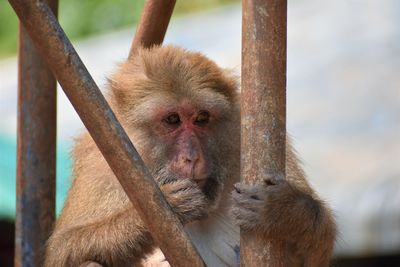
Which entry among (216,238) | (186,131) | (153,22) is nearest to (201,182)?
(186,131)

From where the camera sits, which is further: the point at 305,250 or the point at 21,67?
the point at 21,67

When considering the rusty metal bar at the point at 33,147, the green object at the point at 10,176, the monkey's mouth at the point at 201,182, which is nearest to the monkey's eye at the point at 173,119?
the monkey's mouth at the point at 201,182

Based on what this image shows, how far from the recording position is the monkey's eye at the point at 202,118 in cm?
534

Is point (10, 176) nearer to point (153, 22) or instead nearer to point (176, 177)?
point (153, 22)

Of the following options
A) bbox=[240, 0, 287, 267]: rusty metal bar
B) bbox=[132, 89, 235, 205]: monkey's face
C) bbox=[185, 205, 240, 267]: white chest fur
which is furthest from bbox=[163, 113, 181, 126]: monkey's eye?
bbox=[240, 0, 287, 267]: rusty metal bar

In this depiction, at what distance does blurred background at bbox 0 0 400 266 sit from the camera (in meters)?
9.09

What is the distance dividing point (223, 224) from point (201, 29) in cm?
829

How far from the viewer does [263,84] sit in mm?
3879

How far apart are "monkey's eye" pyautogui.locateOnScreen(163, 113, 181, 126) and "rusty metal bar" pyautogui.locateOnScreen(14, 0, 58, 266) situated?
64cm

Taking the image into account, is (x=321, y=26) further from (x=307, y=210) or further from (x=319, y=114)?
(x=307, y=210)

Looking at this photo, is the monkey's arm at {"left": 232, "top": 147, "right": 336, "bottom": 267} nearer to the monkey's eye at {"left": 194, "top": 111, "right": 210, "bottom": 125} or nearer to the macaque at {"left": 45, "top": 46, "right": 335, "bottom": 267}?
the macaque at {"left": 45, "top": 46, "right": 335, "bottom": 267}

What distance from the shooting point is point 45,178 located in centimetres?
563

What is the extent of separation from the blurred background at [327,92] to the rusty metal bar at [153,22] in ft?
6.94

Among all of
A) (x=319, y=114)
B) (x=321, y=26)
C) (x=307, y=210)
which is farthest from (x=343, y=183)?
(x=307, y=210)
